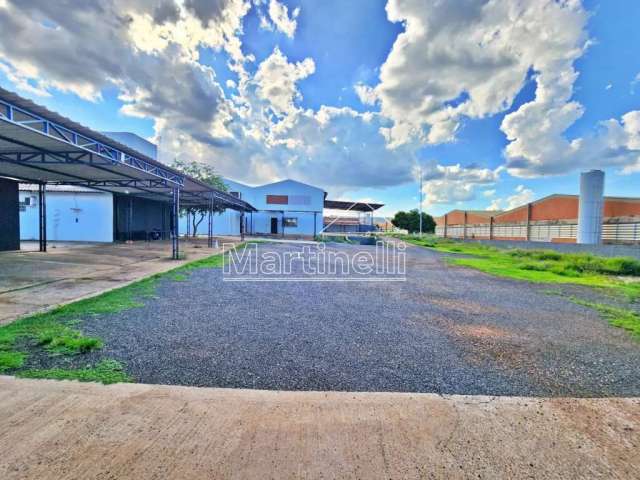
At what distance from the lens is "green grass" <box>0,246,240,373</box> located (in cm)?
294

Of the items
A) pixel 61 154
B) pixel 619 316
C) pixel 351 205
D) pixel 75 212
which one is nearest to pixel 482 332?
pixel 619 316

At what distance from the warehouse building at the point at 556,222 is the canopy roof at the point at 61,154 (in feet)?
86.4

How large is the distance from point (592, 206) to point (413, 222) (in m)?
29.8

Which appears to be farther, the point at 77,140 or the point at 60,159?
the point at 60,159

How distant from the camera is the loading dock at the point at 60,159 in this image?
5952 millimetres

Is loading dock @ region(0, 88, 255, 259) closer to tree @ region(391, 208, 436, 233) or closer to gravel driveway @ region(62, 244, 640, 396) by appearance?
gravel driveway @ region(62, 244, 640, 396)

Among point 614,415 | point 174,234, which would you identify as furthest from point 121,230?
point 614,415

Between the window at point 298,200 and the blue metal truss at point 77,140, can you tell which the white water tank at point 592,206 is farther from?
the blue metal truss at point 77,140

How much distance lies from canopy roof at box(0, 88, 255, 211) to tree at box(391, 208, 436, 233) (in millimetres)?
40835

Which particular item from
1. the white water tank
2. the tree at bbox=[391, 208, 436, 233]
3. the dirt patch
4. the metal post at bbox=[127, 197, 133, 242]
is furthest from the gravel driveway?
the tree at bbox=[391, 208, 436, 233]

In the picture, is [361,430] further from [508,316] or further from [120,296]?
[120,296]

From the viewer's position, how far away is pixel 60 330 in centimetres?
351

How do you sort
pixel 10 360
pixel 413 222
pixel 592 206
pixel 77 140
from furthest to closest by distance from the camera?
pixel 413 222
pixel 592 206
pixel 77 140
pixel 10 360

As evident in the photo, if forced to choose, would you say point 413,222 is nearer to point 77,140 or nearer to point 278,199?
point 278,199
